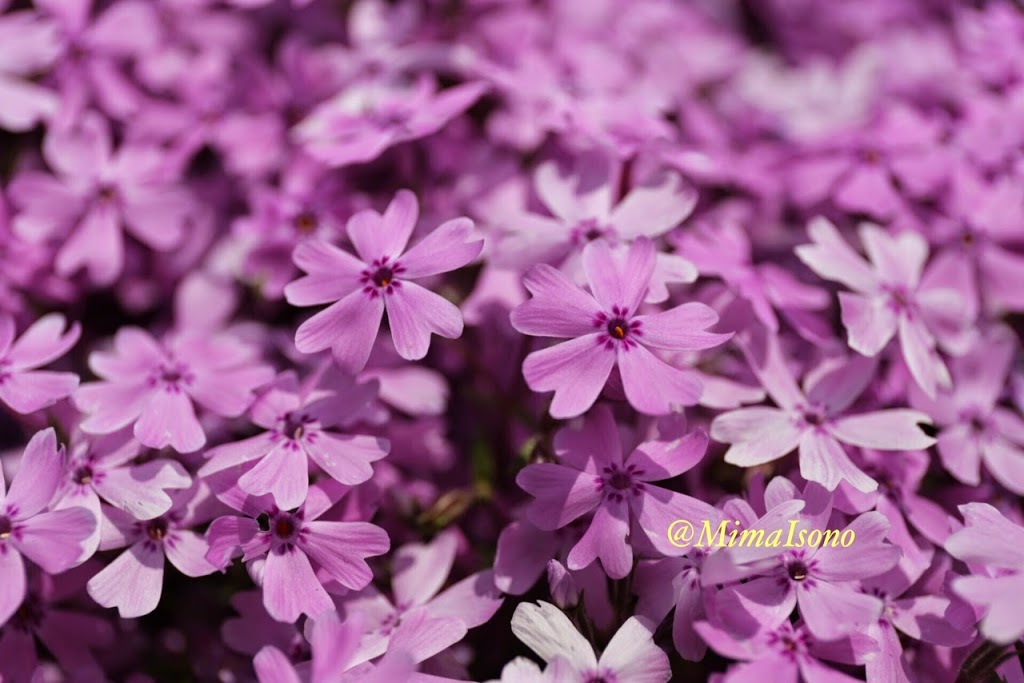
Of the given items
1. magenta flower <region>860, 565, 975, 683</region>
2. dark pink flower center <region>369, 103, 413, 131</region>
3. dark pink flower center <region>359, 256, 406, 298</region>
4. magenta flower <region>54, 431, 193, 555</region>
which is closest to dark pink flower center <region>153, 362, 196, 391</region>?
magenta flower <region>54, 431, 193, 555</region>

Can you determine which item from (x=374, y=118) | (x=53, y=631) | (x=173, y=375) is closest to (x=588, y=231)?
(x=374, y=118)

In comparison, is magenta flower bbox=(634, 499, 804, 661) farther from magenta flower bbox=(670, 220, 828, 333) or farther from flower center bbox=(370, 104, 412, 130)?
flower center bbox=(370, 104, 412, 130)

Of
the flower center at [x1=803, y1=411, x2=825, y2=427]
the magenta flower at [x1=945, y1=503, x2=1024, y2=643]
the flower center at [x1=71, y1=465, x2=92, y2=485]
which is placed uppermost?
the magenta flower at [x1=945, y1=503, x2=1024, y2=643]

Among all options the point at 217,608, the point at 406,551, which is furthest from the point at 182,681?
the point at 406,551

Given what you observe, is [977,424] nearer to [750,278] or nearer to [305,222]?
[750,278]

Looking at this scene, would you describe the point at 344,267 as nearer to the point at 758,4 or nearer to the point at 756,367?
the point at 756,367

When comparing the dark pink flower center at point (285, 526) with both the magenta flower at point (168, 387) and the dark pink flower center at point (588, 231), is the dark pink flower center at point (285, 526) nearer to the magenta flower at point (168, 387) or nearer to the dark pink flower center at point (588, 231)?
the magenta flower at point (168, 387)

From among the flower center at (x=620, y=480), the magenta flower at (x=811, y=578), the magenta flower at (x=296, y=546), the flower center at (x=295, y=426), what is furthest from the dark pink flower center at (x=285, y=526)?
the magenta flower at (x=811, y=578)
